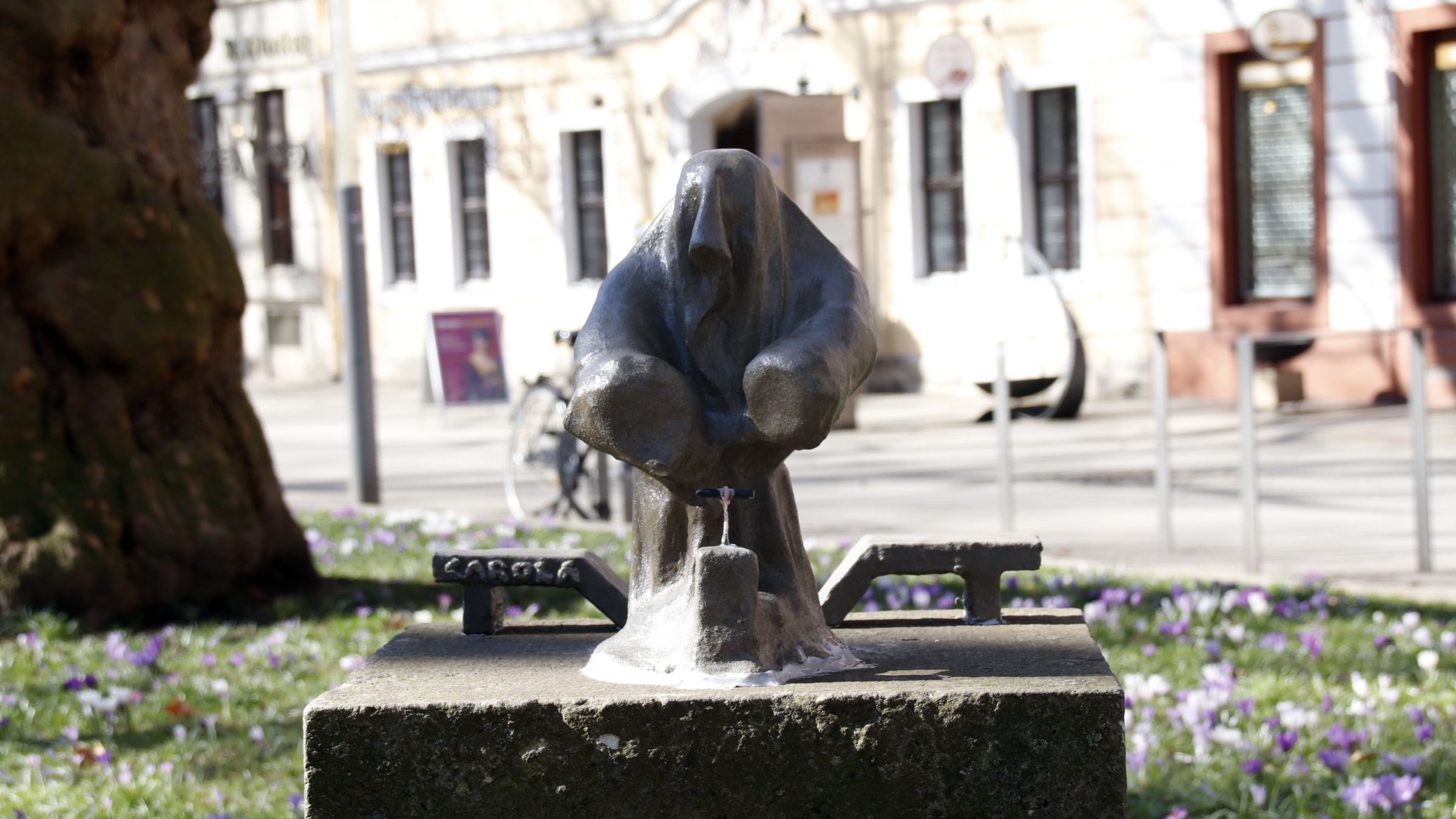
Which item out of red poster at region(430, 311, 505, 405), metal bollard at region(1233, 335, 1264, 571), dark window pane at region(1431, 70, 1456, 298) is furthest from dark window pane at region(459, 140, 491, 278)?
metal bollard at region(1233, 335, 1264, 571)

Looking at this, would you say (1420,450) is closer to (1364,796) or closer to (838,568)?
(1364,796)

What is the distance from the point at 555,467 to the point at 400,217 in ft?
43.3

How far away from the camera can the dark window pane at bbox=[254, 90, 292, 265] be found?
23422 mm

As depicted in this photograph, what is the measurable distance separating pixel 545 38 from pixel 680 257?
17.8 m

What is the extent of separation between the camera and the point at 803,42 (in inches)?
711

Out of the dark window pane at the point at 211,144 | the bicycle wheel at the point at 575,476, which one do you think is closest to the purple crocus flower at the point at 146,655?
the bicycle wheel at the point at 575,476

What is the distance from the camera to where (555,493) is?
37.0ft

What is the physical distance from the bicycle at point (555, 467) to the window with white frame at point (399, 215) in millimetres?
11341

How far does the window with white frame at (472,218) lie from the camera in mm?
21625

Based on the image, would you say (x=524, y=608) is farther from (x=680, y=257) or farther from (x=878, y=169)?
(x=878, y=169)

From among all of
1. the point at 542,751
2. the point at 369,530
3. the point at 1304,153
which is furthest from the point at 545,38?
the point at 542,751

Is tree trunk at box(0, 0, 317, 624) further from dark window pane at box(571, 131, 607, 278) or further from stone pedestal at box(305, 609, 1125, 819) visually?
dark window pane at box(571, 131, 607, 278)

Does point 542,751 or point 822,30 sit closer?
point 542,751

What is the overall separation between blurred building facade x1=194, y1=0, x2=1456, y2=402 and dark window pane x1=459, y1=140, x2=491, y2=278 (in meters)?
0.04
